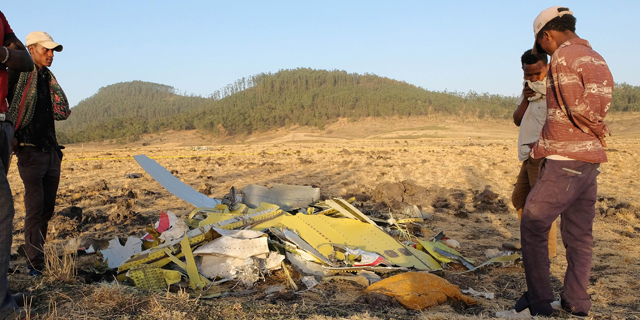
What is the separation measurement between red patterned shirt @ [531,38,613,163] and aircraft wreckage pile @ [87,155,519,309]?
1338 millimetres

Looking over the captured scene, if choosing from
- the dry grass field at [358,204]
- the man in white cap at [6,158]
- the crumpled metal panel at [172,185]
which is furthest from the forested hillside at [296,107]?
the man in white cap at [6,158]

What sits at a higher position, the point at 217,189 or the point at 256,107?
the point at 256,107

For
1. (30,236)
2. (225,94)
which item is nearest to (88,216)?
(30,236)

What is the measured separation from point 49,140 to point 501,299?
4056mm

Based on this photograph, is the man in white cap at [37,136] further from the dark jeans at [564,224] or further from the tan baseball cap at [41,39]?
the dark jeans at [564,224]

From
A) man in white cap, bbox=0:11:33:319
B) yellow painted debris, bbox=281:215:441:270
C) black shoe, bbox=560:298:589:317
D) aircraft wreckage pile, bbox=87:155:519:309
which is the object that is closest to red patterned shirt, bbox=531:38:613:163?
black shoe, bbox=560:298:589:317

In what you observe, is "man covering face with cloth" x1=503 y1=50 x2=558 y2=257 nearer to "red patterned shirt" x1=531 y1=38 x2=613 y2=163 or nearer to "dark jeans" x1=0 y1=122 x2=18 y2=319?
"red patterned shirt" x1=531 y1=38 x2=613 y2=163

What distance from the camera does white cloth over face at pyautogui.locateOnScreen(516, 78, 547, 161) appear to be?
3615 mm

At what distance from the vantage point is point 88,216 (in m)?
6.12

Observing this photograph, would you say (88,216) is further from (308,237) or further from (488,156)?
(488,156)

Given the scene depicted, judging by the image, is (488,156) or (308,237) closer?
(308,237)

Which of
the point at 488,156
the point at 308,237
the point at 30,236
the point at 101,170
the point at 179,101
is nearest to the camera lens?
the point at 30,236

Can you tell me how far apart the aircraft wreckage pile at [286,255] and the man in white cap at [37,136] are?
0.73m

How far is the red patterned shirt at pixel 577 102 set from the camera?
2.32 m
